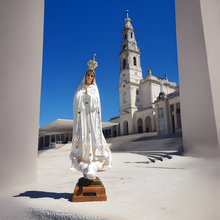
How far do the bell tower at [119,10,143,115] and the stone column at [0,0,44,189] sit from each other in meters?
28.0

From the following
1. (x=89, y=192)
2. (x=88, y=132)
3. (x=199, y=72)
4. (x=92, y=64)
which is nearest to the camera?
(x=89, y=192)

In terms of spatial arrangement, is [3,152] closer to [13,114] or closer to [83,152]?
[13,114]

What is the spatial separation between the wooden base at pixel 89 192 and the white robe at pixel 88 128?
37 cm

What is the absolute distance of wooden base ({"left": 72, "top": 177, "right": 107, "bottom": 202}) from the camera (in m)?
2.65

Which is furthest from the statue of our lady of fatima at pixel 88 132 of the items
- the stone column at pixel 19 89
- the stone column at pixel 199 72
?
the stone column at pixel 199 72

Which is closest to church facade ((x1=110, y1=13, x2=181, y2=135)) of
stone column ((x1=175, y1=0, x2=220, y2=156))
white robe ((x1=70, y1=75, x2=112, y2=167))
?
stone column ((x1=175, y1=0, x2=220, y2=156))

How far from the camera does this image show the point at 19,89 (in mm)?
4184

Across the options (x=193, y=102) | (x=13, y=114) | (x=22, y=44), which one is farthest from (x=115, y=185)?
(x=193, y=102)

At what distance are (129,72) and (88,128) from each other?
31.5 metres

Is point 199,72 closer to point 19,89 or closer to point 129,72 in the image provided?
point 19,89

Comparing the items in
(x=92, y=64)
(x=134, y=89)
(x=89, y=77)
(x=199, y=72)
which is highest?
(x=134, y=89)

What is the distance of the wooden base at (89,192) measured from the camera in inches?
104

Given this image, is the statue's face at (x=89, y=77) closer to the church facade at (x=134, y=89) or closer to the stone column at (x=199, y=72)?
the stone column at (x=199, y=72)

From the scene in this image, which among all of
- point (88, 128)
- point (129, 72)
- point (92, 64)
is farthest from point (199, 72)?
point (129, 72)
